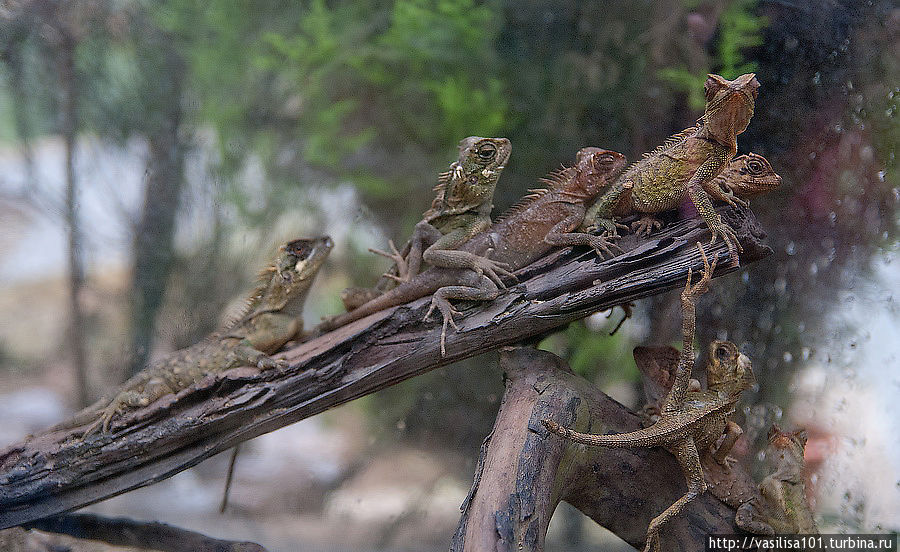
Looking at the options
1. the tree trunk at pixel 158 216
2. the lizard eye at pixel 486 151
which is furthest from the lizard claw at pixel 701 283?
the tree trunk at pixel 158 216

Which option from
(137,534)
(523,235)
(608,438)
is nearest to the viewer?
(608,438)

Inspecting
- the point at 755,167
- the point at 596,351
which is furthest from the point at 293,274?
the point at 755,167

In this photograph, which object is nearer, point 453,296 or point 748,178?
point 748,178

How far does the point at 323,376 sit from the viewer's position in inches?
95.3

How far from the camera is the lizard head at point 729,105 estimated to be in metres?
2.05

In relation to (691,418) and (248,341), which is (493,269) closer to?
(691,418)

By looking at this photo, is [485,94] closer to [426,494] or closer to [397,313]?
[397,313]

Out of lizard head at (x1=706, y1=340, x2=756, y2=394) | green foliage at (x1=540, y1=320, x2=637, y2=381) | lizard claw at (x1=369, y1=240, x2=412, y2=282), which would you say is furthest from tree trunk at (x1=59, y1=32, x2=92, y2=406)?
lizard head at (x1=706, y1=340, x2=756, y2=394)

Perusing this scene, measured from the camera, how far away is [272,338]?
283cm

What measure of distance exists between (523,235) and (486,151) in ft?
1.39

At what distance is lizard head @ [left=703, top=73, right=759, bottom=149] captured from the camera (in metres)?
2.05

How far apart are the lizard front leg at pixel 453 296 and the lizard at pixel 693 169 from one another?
18.6 inches

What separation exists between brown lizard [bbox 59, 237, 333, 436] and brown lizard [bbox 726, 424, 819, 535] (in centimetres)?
211

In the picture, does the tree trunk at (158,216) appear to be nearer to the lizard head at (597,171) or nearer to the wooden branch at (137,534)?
the wooden branch at (137,534)
